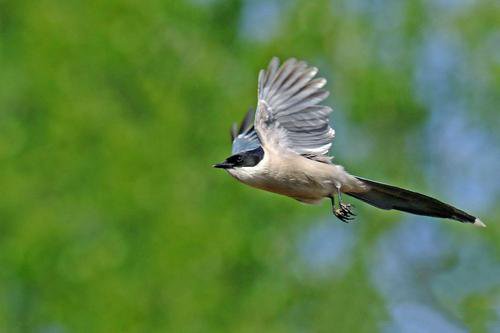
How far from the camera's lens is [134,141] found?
17.7 meters

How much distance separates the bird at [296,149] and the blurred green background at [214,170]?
7537 mm

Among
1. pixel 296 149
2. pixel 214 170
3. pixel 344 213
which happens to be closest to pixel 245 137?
pixel 296 149

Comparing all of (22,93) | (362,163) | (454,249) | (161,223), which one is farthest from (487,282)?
(22,93)

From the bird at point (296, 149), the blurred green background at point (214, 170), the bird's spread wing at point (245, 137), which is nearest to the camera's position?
the bird at point (296, 149)

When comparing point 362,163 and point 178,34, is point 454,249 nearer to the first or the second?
point 362,163

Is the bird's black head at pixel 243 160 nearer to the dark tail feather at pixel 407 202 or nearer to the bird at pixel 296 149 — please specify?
the bird at pixel 296 149

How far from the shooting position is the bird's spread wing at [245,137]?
31.0 ft

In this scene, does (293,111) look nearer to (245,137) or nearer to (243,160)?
(243,160)

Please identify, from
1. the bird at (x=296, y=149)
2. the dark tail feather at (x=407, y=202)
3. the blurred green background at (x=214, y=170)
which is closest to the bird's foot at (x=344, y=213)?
the bird at (x=296, y=149)

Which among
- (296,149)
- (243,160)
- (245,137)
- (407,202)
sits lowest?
(243,160)

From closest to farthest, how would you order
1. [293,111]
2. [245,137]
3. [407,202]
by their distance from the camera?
1. [293,111]
2. [407,202]
3. [245,137]

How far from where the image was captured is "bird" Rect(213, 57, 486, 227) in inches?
333

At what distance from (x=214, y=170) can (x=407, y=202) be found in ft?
28.1

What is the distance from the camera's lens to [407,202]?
29.0 ft
